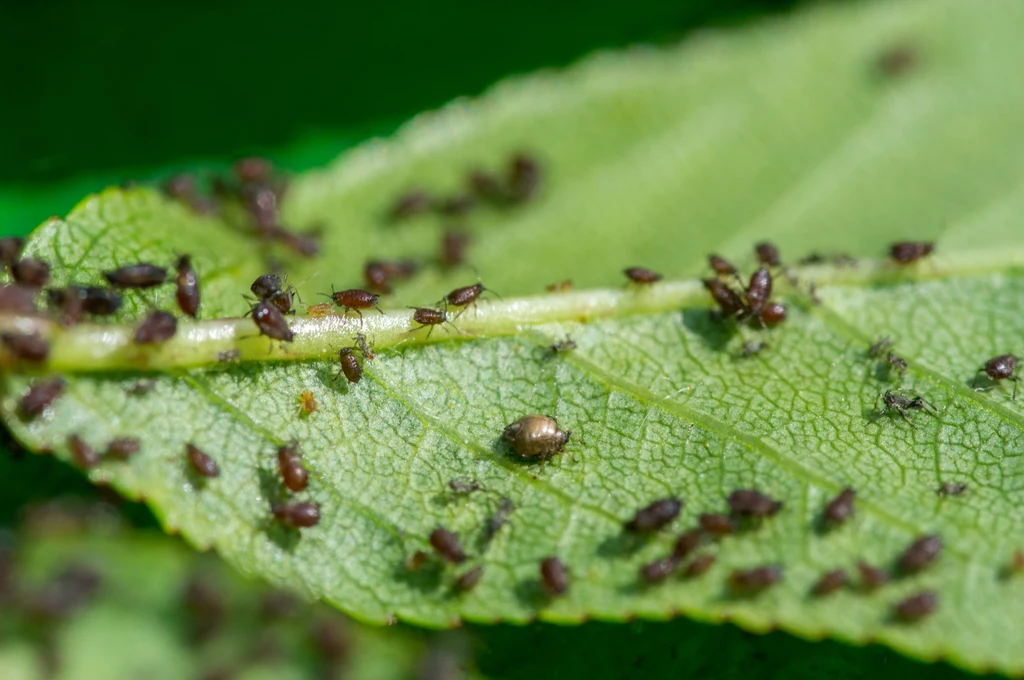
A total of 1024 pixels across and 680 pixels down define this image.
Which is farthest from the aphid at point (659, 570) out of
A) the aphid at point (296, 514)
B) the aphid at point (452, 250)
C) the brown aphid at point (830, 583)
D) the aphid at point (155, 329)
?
the aphid at point (452, 250)

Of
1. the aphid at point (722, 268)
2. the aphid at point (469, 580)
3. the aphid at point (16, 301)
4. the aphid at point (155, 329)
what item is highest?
the aphid at point (722, 268)

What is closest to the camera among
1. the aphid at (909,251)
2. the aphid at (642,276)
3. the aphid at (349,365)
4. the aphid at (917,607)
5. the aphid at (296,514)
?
the aphid at (917,607)

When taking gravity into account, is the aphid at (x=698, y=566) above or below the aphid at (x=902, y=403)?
below

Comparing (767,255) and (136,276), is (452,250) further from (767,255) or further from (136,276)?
(136,276)

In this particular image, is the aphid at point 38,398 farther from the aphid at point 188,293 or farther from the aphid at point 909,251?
the aphid at point 909,251

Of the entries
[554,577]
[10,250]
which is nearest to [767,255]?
[554,577]

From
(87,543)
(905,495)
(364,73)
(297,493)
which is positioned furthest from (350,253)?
(905,495)

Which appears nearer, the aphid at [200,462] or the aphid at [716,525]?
the aphid at [716,525]

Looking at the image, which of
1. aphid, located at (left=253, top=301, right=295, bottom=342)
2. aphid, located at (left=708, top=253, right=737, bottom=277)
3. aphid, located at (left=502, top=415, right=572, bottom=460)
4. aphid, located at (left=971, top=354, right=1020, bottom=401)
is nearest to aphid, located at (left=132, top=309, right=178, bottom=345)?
aphid, located at (left=253, top=301, right=295, bottom=342)
